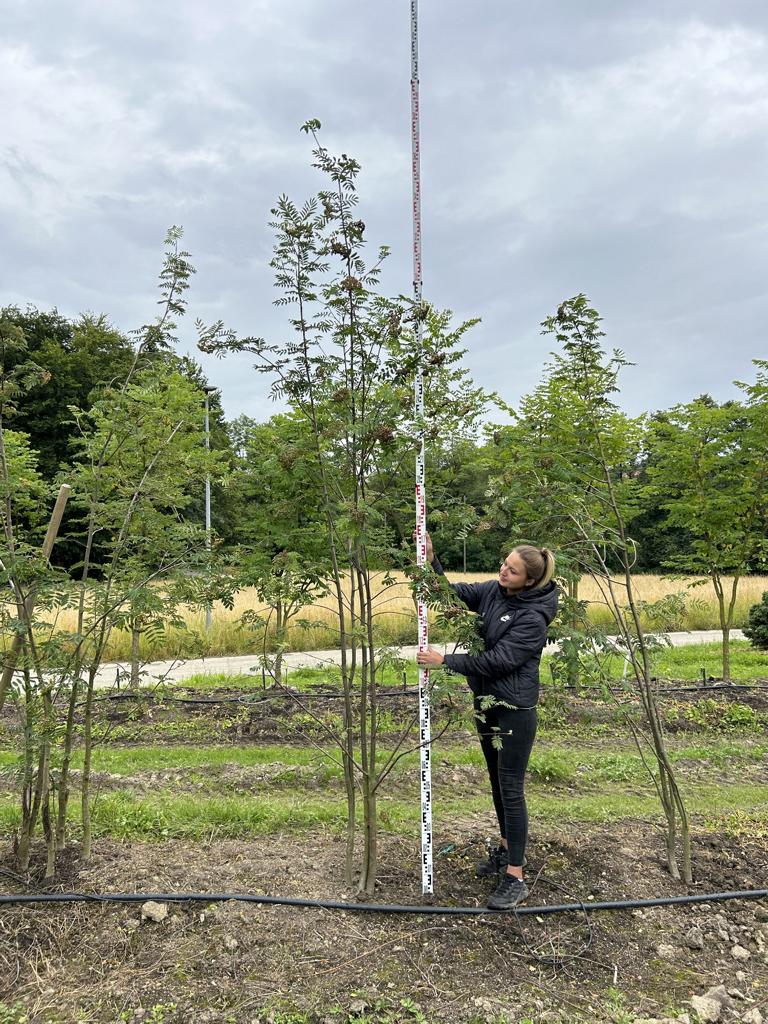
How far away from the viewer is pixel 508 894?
11.3 feet

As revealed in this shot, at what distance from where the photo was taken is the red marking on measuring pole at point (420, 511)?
3.31 metres

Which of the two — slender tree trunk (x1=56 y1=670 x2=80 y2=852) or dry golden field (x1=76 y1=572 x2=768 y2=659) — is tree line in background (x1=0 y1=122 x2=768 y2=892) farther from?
dry golden field (x1=76 y1=572 x2=768 y2=659)

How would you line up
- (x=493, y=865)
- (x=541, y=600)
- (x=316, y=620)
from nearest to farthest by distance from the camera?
(x=541, y=600)
(x=493, y=865)
(x=316, y=620)

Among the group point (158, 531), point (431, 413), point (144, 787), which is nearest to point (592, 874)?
point (431, 413)

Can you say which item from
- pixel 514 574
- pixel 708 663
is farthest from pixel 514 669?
pixel 708 663

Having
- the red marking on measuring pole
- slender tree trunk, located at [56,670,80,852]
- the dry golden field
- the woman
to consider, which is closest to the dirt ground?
slender tree trunk, located at [56,670,80,852]

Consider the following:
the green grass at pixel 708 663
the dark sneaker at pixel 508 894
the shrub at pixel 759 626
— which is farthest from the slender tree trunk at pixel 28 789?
the shrub at pixel 759 626

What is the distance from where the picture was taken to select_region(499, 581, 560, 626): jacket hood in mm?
3480

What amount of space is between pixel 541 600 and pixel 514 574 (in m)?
0.20

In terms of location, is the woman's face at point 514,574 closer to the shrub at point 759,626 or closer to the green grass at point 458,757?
the green grass at point 458,757

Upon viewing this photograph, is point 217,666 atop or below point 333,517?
below

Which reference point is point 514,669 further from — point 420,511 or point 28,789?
point 28,789

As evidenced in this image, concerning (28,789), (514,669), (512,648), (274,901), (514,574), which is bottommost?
(274,901)

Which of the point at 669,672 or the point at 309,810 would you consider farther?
the point at 669,672
